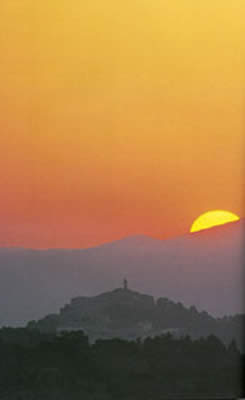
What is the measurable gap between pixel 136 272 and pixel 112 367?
1.75 feet

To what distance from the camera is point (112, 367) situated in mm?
3654

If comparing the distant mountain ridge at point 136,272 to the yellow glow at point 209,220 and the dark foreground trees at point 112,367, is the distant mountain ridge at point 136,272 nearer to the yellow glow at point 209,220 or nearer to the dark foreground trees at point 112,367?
the yellow glow at point 209,220

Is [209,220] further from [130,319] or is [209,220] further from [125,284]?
[130,319]

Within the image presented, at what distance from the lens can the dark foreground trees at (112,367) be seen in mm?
3545

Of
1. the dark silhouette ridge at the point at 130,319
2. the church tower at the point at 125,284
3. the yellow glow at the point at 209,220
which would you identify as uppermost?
the yellow glow at the point at 209,220

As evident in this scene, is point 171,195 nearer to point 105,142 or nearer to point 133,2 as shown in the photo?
point 105,142

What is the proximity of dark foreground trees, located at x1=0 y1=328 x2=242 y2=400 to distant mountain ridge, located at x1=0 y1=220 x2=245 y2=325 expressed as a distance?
0.59 ft

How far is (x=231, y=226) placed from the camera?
3771 mm

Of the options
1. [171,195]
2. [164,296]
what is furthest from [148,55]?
[164,296]

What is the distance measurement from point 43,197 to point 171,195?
2.32 ft

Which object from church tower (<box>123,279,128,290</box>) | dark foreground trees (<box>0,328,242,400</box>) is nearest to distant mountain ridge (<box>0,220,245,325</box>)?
church tower (<box>123,279,128,290</box>)

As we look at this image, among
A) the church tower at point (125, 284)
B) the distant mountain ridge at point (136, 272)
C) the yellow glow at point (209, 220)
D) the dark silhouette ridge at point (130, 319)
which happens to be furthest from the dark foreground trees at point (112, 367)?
the yellow glow at point (209, 220)

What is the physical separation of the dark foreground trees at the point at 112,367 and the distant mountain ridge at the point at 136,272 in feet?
0.59

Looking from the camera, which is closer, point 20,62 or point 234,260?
point 20,62
